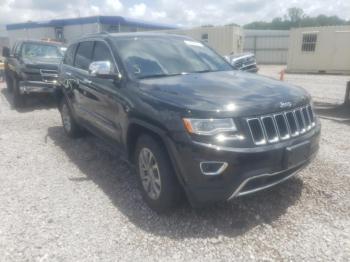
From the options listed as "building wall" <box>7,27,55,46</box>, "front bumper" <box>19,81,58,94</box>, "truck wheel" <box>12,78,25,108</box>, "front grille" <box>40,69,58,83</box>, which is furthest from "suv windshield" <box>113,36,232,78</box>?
"building wall" <box>7,27,55,46</box>

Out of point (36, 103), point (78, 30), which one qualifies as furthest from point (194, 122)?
point (78, 30)

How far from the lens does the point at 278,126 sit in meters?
3.10

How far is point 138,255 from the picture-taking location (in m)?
2.90

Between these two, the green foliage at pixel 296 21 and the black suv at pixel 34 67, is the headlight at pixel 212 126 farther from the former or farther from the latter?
the green foliage at pixel 296 21

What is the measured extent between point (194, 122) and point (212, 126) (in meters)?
0.16

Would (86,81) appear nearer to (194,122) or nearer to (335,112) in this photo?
(194,122)

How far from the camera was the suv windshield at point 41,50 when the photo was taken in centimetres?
993

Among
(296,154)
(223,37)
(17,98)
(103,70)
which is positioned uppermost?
(223,37)

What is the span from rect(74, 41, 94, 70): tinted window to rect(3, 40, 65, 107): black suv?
298 cm

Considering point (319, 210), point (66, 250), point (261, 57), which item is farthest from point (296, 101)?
point (261, 57)

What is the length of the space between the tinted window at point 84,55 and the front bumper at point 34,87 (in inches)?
143

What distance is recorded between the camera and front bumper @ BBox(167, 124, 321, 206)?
2846 millimetres

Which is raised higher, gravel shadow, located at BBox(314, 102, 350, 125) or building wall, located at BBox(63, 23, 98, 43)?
building wall, located at BBox(63, 23, 98, 43)

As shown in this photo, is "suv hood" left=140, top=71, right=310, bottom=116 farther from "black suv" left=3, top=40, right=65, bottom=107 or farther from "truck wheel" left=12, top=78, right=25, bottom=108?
"truck wheel" left=12, top=78, right=25, bottom=108
